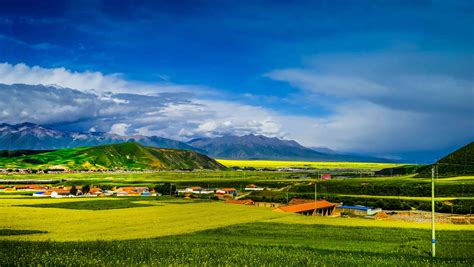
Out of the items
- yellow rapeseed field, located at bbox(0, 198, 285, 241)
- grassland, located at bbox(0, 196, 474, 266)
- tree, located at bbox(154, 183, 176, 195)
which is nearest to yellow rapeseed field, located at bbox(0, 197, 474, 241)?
yellow rapeseed field, located at bbox(0, 198, 285, 241)

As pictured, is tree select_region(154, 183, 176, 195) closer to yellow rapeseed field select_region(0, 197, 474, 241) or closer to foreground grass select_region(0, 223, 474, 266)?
yellow rapeseed field select_region(0, 197, 474, 241)

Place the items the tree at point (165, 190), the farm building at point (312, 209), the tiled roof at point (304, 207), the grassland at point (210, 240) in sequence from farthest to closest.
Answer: the tree at point (165, 190) < the farm building at point (312, 209) < the tiled roof at point (304, 207) < the grassland at point (210, 240)

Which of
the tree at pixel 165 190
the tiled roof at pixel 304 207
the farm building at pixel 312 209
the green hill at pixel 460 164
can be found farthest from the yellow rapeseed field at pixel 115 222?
the green hill at pixel 460 164

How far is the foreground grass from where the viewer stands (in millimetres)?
23745

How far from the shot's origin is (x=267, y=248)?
1331 inches

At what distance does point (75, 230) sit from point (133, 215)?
17147 mm

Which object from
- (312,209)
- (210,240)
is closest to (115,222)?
(210,240)

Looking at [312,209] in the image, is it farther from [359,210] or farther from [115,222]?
[115,222]

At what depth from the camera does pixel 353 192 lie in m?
125

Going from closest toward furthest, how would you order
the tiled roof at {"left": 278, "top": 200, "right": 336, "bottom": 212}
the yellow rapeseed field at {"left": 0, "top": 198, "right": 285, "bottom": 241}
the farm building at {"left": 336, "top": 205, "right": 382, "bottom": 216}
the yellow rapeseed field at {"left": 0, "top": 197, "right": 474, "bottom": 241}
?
Answer: the yellow rapeseed field at {"left": 0, "top": 198, "right": 285, "bottom": 241}
the yellow rapeseed field at {"left": 0, "top": 197, "right": 474, "bottom": 241}
the tiled roof at {"left": 278, "top": 200, "right": 336, "bottom": 212}
the farm building at {"left": 336, "top": 205, "right": 382, "bottom": 216}

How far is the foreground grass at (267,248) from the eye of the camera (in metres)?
23.7

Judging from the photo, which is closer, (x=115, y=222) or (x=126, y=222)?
(x=126, y=222)

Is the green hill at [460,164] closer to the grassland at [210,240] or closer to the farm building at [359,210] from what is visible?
the farm building at [359,210]

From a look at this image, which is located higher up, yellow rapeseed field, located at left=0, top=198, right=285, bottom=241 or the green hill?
the green hill
